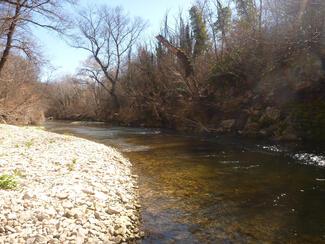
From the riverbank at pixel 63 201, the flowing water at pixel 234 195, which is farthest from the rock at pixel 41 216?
the flowing water at pixel 234 195

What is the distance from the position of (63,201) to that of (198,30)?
35426 mm

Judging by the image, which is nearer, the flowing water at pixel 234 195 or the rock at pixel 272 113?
the flowing water at pixel 234 195

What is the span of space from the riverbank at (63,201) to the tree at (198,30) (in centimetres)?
2958

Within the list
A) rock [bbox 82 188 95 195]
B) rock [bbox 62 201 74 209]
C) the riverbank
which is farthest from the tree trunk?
rock [bbox 62 201 74 209]

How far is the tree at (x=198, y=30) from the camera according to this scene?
38.5 meters

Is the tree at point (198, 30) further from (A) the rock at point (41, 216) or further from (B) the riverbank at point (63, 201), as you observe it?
(A) the rock at point (41, 216)

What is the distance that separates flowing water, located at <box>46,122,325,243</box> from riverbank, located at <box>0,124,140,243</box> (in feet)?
1.79

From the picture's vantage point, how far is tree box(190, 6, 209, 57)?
3848cm

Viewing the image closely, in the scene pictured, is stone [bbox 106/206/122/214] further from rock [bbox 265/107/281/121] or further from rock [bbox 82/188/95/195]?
rock [bbox 265/107/281/121]

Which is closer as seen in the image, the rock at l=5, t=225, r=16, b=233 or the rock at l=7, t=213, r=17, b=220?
the rock at l=5, t=225, r=16, b=233

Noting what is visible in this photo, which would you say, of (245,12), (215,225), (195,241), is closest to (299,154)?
(215,225)

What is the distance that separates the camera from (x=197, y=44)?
38875 mm

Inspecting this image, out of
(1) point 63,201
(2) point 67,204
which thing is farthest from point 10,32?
(2) point 67,204

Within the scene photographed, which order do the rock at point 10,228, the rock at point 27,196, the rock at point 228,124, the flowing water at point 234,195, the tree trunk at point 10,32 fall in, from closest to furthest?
the rock at point 10,228
the flowing water at point 234,195
the rock at point 27,196
the tree trunk at point 10,32
the rock at point 228,124
